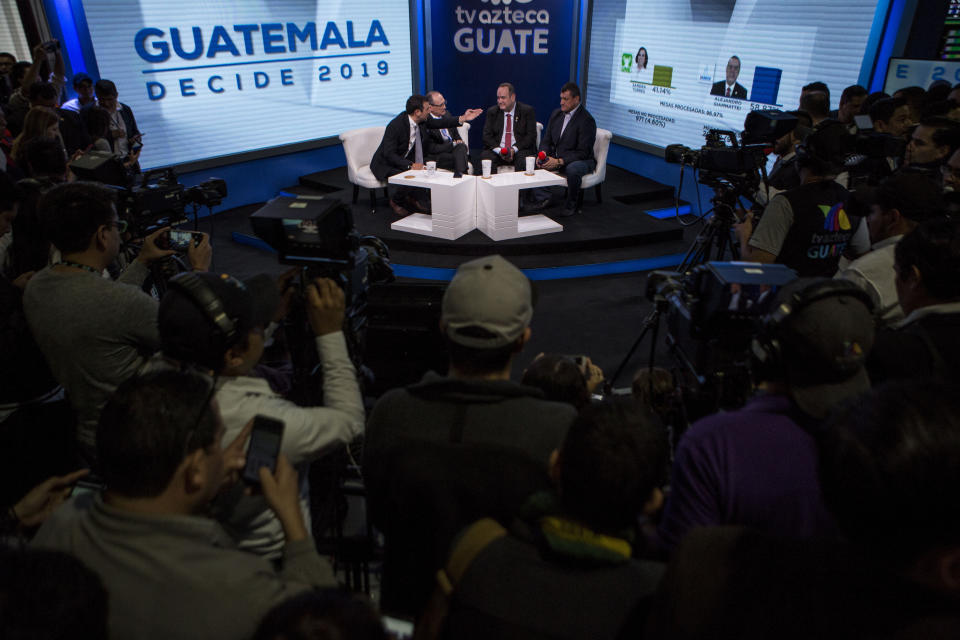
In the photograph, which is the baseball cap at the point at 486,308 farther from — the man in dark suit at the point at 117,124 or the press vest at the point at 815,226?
the man in dark suit at the point at 117,124

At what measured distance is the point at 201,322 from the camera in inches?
48.5

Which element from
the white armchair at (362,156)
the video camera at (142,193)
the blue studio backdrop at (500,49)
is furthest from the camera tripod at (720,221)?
the blue studio backdrop at (500,49)

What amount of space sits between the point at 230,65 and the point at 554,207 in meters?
3.79

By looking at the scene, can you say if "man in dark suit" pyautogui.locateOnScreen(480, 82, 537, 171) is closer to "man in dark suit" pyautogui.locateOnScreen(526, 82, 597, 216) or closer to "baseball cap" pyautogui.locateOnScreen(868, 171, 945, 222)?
"man in dark suit" pyautogui.locateOnScreen(526, 82, 597, 216)

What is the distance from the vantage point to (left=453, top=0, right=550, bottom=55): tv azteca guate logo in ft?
23.1

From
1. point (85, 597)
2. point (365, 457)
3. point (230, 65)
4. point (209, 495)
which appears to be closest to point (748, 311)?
point (365, 457)

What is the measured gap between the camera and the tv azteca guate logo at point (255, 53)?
568 centimetres

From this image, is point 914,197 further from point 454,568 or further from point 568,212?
point 568,212

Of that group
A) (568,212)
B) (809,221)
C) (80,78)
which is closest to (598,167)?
(568,212)

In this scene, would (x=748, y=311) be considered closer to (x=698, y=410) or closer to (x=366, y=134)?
(x=698, y=410)

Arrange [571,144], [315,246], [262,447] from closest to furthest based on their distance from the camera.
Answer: [262,447] < [315,246] < [571,144]

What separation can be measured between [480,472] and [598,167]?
5370mm

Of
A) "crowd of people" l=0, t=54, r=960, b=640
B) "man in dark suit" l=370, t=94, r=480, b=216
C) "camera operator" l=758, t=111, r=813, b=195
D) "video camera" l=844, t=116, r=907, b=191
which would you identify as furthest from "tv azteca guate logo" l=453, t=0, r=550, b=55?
"crowd of people" l=0, t=54, r=960, b=640

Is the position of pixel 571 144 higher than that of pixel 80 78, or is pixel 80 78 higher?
pixel 80 78
